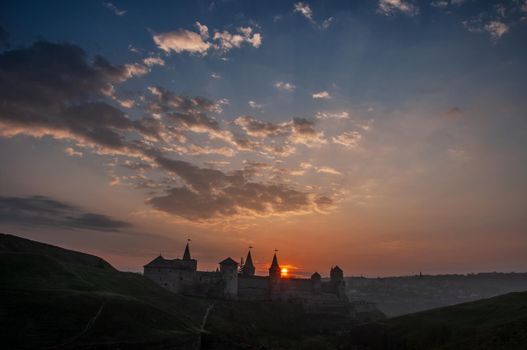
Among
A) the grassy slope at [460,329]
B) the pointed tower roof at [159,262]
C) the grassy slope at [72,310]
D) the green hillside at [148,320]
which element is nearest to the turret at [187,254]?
the pointed tower roof at [159,262]

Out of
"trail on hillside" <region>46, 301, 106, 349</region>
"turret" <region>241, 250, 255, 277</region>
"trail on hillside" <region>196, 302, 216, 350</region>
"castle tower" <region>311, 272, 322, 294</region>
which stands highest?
"turret" <region>241, 250, 255, 277</region>

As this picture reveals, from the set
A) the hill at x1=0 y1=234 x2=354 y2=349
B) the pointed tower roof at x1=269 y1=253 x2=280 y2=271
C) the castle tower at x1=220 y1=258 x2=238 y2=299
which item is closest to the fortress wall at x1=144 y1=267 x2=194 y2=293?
the hill at x1=0 y1=234 x2=354 y2=349

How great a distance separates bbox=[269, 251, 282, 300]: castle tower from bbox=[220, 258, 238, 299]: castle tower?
11.1 meters

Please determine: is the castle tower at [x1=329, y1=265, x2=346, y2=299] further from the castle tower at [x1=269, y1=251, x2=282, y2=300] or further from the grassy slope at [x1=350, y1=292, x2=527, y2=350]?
the grassy slope at [x1=350, y1=292, x2=527, y2=350]

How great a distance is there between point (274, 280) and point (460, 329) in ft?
190

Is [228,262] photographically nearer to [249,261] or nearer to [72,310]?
[249,261]

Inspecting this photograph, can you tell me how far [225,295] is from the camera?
90750mm

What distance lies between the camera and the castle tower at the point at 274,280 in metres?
101

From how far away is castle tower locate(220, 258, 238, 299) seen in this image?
3622 inches

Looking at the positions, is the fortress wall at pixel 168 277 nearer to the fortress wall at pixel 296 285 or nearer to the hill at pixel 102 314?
the hill at pixel 102 314

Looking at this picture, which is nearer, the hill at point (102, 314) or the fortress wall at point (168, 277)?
the hill at point (102, 314)

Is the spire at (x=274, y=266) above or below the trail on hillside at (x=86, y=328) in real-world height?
above

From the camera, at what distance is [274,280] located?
4038 inches

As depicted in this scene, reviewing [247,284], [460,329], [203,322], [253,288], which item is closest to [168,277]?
[247,284]
